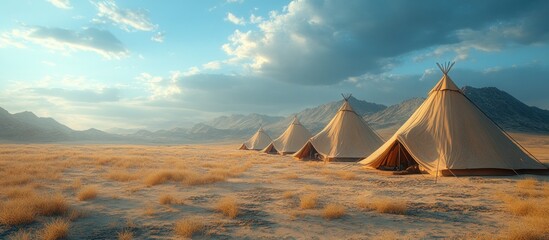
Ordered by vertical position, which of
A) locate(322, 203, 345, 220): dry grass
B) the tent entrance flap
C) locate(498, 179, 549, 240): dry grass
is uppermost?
the tent entrance flap

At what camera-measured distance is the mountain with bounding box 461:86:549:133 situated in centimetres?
9071

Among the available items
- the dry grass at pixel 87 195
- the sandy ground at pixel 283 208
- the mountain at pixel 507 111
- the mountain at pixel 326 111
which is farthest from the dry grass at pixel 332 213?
the mountain at pixel 326 111

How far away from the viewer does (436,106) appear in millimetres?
15891

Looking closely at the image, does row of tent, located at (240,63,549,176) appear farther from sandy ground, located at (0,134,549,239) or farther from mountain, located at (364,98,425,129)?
mountain, located at (364,98,425,129)

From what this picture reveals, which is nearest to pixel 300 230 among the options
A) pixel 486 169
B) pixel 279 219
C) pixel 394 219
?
pixel 279 219

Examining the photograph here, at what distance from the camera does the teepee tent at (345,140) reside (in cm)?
2258

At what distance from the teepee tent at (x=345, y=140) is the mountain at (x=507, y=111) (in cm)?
8099

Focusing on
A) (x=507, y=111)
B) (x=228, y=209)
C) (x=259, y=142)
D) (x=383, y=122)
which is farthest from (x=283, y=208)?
(x=507, y=111)

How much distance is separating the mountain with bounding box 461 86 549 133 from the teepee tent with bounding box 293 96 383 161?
81.0 m

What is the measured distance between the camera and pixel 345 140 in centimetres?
2341

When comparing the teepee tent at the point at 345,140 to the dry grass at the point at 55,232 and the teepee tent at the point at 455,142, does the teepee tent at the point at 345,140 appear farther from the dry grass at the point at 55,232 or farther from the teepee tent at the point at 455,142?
the dry grass at the point at 55,232

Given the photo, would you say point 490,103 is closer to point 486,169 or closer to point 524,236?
point 486,169

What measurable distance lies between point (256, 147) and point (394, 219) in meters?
38.4

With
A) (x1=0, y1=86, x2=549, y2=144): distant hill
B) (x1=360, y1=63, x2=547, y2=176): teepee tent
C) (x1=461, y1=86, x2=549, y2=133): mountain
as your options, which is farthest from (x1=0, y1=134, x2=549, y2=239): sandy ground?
(x1=461, y1=86, x2=549, y2=133): mountain
